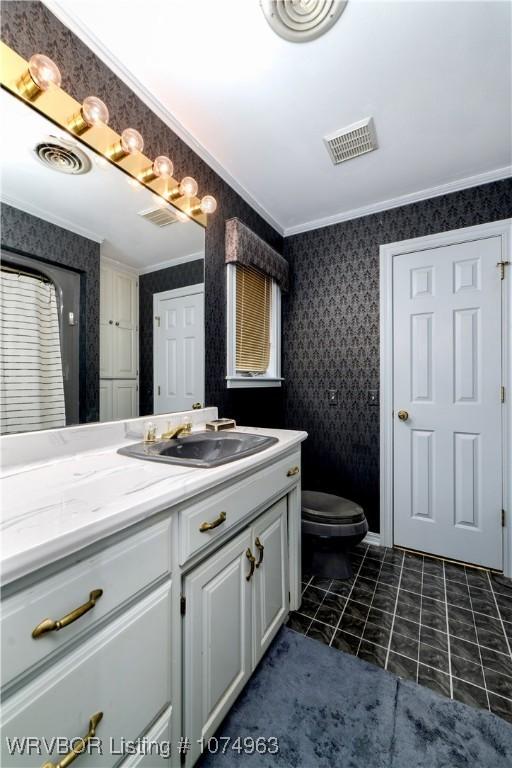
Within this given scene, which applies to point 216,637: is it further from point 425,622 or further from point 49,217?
point 49,217

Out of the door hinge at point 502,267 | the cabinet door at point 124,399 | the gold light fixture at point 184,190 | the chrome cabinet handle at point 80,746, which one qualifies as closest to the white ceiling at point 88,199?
the gold light fixture at point 184,190

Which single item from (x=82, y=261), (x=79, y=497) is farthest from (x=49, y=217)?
(x=79, y=497)

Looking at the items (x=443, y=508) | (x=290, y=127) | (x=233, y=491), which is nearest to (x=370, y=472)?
(x=443, y=508)

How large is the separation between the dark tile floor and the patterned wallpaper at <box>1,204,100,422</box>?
145 cm

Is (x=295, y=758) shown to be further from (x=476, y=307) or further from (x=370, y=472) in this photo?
(x=476, y=307)

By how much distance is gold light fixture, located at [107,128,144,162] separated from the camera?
3.98 ft

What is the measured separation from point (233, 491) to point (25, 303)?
0.89 m

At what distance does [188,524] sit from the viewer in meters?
0.81

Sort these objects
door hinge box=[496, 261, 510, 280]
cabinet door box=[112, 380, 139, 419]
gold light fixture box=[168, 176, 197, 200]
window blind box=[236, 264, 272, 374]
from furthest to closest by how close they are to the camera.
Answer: window blind box=[236, 264, 272, 374] → door hinge box=[496, 261, 510, 280] → gold light fixture box=[168, 176, 197, 200] → cabinet door box=[112, 380, 139, 419]

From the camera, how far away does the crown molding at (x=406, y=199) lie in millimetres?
1929

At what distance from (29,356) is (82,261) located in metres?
0.41

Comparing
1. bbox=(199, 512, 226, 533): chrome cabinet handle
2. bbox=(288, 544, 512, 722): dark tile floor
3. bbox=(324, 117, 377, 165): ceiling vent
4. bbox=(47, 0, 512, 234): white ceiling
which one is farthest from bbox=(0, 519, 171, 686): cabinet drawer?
bbox=(324, 117, 377, 165): ceiling vent

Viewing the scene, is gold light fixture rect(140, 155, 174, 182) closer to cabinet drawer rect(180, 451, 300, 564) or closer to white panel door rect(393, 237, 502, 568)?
cabinet drawer rect(180, 451, 300, 564)

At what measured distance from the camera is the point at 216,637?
932 mm
